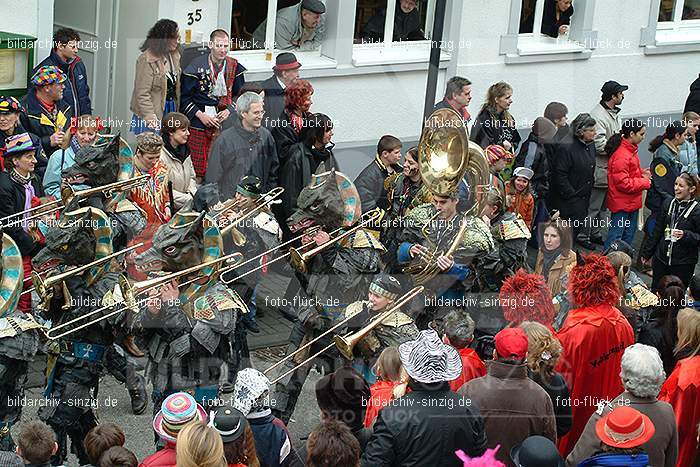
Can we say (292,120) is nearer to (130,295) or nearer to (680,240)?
(680,240)

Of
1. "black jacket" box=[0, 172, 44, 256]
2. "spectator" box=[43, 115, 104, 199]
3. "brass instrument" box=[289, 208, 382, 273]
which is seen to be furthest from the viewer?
"spectator" box=[43, 115, 104, 199]

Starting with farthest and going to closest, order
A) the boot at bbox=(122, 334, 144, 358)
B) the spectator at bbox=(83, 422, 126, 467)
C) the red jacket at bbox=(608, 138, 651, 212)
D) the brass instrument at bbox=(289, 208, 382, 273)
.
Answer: the red jacket at bbox=(608, 138, 651, 212), the brass instrument at bbox=(289, 208, 382, 273), the boot at bbox=(122, 334, 144, 358), the spectator at bbox=(83, 422, 126, 467)

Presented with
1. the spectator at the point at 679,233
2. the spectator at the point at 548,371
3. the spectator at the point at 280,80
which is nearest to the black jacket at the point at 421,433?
the spectator at the point at 548,371

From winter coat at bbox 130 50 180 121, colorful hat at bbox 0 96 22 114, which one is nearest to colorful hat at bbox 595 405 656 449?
colorful hat at bbox 0 96 22 114

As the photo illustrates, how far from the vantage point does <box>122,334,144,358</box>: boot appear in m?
9.32

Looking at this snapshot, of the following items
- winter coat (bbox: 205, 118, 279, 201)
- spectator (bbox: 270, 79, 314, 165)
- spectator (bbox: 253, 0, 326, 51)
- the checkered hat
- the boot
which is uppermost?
spectator (bbox: 253, 0, 326, 51)

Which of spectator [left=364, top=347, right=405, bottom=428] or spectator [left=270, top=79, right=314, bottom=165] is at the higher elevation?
spectator [left=270, top=79, right=314, bottom=165]

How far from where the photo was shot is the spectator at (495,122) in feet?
45.0

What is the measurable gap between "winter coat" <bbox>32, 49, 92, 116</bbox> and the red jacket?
531 cm

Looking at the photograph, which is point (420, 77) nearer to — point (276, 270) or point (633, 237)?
point (633, 237)

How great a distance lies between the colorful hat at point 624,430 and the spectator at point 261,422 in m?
1.60

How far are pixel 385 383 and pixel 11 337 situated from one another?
214cm

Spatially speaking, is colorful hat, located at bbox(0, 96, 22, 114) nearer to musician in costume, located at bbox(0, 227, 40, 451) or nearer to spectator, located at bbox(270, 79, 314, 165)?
spectator, located at bbox(270, 79, 314, 165)

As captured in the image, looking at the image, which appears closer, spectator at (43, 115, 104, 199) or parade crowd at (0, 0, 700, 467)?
parade crowd at (0, 0, 700, 467)
